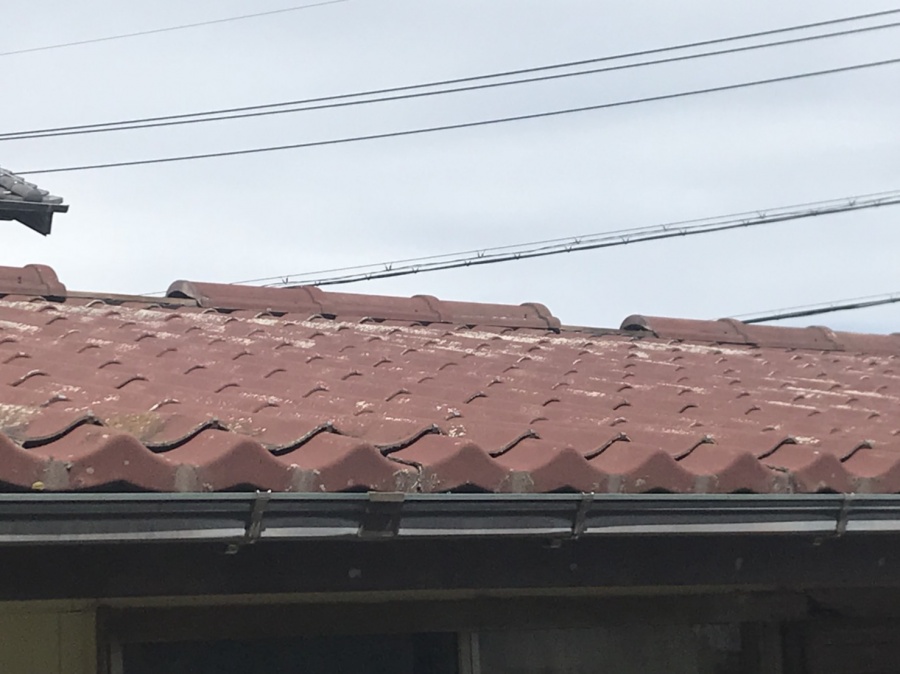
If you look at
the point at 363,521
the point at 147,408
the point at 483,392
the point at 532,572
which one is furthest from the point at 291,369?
the point at 363,521

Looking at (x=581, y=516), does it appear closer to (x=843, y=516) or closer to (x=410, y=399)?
(x=843, y=516)

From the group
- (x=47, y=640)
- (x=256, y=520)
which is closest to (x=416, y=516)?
(x=256, y=520)

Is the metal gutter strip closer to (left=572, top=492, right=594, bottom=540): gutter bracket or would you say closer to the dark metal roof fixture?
(left=572, top=492, right=594, bottom=540): gutter bracket

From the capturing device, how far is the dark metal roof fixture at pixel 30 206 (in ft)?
23.2

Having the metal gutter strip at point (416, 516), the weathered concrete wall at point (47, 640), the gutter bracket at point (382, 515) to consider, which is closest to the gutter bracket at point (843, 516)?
the metal gutter strip at point (416, 516)

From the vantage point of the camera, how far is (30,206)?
7.07 m

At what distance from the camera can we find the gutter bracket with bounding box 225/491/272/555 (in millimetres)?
2475

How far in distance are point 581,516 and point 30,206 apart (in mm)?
5086

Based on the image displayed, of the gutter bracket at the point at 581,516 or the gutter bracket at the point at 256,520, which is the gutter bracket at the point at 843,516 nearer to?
the gutter bracket at the point at 581,516

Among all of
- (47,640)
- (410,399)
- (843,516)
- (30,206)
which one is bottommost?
(47,640)

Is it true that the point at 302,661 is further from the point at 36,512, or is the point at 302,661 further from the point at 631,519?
the point at 36,512

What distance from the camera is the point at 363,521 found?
8.66ft

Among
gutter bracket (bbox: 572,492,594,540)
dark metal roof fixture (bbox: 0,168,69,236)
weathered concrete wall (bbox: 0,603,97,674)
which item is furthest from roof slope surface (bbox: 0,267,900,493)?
dark metal roof fixture (bbox: 0,168,69,236)

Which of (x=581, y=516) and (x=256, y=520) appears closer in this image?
(x=256, y=520)
